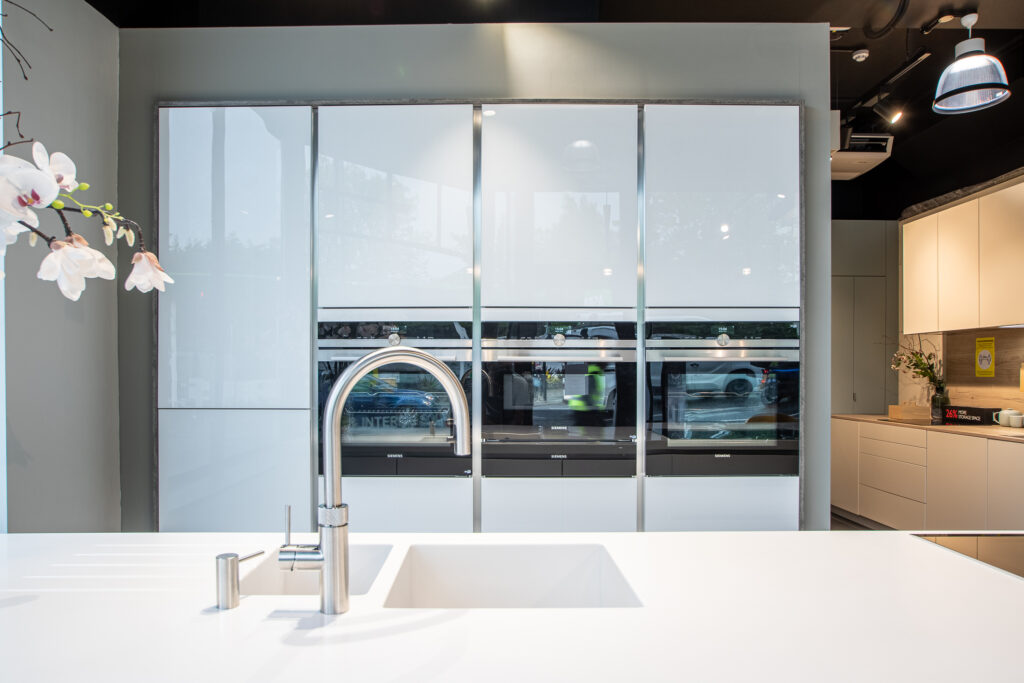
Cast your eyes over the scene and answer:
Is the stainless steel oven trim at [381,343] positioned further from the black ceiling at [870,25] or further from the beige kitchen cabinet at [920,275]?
the beige kitchen cabinet at [920,275]

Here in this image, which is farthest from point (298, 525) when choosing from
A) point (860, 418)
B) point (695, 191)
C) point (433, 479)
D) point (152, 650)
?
point (860, 418)

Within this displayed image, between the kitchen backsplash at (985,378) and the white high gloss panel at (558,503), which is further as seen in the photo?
the kitchen backsplash at (985,378)

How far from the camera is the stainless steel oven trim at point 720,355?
7.86ft

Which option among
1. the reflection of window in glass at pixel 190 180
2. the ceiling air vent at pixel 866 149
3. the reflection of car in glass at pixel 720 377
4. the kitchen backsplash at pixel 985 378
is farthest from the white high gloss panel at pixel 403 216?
the kitchen backsplash at pixel 985 378

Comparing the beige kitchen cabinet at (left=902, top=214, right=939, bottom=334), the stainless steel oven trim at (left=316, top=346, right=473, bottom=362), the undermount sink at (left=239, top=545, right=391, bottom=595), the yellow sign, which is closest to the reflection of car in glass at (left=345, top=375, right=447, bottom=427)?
the stainless steel oven trim at (left=316, top=346, right=473, bottom=362)

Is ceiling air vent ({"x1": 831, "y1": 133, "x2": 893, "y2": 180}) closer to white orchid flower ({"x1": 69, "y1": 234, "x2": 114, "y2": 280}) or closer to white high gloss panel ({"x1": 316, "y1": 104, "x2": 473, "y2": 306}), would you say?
white high gloss panel ({"x1": 316, "y1": 104, "x2": 473, "y2": 306})

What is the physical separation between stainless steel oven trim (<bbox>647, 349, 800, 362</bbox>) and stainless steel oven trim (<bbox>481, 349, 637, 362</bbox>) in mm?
110

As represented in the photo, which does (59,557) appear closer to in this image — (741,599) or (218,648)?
(218,648)

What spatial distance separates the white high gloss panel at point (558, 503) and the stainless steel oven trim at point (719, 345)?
0.58 meters

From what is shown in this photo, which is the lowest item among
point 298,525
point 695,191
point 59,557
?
point 298,525

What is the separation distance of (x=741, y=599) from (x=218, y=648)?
0.75 m

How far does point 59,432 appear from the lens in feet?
7.02

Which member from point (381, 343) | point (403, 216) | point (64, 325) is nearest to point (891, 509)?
point (381, 343)

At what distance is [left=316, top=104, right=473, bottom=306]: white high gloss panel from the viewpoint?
239cm
